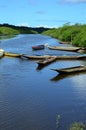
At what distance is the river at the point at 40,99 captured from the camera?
96.4ft

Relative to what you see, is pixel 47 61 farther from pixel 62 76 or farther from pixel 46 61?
pixel 62 76

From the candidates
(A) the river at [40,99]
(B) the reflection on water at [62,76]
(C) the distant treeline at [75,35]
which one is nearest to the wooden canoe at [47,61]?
(A) the river at [40,99]

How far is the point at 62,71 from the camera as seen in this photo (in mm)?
50781

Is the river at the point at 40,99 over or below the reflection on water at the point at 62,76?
over

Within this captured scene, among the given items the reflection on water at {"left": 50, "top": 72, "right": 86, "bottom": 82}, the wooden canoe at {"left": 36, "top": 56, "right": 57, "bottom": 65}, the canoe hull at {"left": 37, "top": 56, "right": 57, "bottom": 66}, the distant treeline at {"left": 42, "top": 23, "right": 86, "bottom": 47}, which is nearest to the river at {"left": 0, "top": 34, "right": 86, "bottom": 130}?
the reflection on water at {"left": 50, "top": 72, "right": 86, "bottom": 82}

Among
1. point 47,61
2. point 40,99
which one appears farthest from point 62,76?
point 40,99

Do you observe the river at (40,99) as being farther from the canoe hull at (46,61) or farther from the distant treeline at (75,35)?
the distant treeline at (75,35)

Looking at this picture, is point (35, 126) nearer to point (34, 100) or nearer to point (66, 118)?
point (66, 118)

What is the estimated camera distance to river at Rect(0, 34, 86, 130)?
29.4 meters

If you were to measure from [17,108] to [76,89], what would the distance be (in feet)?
34.9

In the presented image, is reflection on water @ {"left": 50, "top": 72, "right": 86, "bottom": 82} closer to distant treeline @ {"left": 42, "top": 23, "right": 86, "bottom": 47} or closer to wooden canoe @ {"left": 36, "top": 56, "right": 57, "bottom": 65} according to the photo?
wooden canoe @ {"left": 36, "top": 56, "right": 57, "bottom": 65}

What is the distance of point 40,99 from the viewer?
36531mm

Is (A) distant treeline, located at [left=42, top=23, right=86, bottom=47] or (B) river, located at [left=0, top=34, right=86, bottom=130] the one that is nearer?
(B) river, located at [left=0, top=34, right=86, bottom=130]

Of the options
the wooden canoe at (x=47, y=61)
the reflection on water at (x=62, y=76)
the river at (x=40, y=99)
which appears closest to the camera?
the river at (x=40, y=99)
